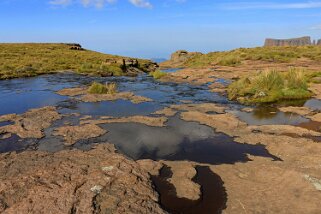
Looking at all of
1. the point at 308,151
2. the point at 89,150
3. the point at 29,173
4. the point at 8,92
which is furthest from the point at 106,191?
the point at 8,92

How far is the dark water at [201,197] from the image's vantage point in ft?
23.3

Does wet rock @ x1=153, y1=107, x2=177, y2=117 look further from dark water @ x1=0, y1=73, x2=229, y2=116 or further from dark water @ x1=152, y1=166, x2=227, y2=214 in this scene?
dark water @ x1=152, y1=166, x2=227, y2=214

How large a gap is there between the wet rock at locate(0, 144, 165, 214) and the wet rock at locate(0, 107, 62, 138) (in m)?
2.73

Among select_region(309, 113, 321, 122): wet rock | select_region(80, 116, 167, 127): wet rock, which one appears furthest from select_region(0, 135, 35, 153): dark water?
select_region(309, 113, 321, 122): wet rock

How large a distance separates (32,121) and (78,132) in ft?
9.98

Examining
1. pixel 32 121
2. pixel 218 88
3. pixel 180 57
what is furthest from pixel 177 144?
pixel 180 57

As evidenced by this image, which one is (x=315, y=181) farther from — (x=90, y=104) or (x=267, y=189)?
(x=90, y=104)

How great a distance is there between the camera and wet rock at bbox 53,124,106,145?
11672 millimetres

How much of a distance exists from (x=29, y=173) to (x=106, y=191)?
2.36 metres

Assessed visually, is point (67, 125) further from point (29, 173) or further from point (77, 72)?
point (77, 72)

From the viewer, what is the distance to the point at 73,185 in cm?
755

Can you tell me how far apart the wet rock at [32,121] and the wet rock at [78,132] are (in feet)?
2.64

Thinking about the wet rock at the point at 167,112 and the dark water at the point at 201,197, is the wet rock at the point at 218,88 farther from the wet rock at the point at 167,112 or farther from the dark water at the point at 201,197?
the dark water at the point at 201,197

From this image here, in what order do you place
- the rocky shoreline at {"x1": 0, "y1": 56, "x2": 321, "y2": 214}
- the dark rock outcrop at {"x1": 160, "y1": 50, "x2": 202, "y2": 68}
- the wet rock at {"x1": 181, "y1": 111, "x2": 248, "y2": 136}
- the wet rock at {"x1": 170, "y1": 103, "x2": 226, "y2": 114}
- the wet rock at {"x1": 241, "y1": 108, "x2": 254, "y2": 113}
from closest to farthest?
the rocky shoreline at {"x1": 0, "y1": 56, "x2": 321, "y2": 214}, the wet rock at {"x1": 181, "y1": 111, "x2": 248, "y2": 136}, the wet rock at {"x1": 170, "y1": 103, "x2": 226, "y2": 114}, the wet rock at {"x1": 241, "y1": 108, "x2": 254, "y2": 113}, the dark rock outcrop at {"x1": 160, "y1": 50, "x2": 202, "y2": 68}
